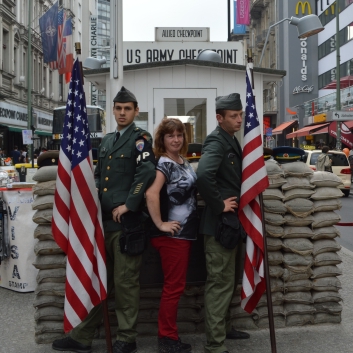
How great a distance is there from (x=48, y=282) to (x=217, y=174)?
1755 mm

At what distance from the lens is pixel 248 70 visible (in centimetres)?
500

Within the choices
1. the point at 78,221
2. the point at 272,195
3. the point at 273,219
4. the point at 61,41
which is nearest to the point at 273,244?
the point at 273,219

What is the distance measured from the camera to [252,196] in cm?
484

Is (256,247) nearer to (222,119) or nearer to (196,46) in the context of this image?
(222,119)

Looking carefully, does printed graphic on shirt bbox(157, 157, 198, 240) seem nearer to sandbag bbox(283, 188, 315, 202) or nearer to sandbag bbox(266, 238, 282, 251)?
sandbag bbox(266, 238, 282, 251)

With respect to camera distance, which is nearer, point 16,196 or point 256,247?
point 256,247

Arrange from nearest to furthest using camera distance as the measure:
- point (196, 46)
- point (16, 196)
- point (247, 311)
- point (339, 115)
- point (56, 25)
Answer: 1. point (247, 311)
2. point (16, 196)
3. point (196, 46)
4. point (339, 115)
5. point (56, 25)

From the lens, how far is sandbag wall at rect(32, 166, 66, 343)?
17.7 feet

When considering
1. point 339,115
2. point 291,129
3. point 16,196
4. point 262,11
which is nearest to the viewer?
point 16,196

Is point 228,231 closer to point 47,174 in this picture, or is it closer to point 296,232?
point 296,232

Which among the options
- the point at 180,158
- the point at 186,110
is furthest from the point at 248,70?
the point at 186,110

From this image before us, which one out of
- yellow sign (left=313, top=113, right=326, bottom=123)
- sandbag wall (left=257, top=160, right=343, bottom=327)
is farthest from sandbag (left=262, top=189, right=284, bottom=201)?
yellow sign (left=313, top=113, right=326, bottom=123)

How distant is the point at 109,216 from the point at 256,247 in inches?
46.3

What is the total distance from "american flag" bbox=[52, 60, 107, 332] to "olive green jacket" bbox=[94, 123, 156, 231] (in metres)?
0.14
